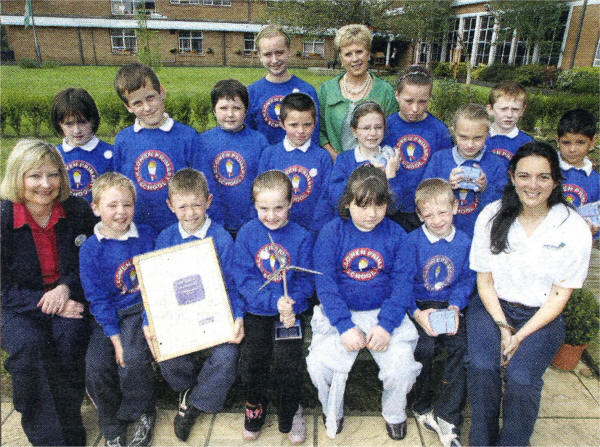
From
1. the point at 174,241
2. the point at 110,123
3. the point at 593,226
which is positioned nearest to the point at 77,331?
the point at 174,241

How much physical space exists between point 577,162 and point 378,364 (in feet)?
8.12

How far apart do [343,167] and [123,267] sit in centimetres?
186

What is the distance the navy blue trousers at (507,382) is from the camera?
8.53 feet

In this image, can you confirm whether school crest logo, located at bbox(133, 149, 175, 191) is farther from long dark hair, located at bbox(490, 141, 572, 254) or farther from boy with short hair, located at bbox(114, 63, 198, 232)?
long dark hair, located at bbox(490, 141, 572, 254)

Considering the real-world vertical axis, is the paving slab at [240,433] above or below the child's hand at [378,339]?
below

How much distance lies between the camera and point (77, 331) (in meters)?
2.94

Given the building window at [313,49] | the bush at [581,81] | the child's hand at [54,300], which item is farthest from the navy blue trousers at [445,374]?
the building window at [313,49]

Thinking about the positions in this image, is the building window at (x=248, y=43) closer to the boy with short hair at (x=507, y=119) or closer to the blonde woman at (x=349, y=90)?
the blonde woman at (x=349, y=90)

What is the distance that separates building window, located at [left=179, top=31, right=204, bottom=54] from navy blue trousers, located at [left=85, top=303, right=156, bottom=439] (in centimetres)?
3448

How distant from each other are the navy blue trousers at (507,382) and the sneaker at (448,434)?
11 centimetres

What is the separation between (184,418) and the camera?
296 cm

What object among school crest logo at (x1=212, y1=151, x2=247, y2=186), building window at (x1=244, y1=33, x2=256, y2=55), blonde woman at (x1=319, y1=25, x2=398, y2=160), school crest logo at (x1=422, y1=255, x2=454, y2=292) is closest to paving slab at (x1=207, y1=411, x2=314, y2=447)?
school crest logo at (x1=422, y1=255, x2=454, y2=292)

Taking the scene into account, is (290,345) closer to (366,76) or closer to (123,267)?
(123,267)

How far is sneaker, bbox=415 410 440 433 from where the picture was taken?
2983 millimetres
